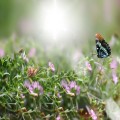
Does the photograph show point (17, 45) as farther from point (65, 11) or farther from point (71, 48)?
point (65, 11)

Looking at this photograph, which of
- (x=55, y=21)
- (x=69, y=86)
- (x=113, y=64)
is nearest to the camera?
(x=69, y=86)

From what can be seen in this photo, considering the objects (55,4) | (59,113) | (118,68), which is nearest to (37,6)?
(55,4)

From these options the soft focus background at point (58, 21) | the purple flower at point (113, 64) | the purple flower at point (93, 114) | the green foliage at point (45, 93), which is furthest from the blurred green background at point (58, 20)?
the purple flower at point (93, 114)

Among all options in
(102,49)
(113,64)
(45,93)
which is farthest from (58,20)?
(45,93)

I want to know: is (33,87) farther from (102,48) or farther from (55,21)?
(55,21)

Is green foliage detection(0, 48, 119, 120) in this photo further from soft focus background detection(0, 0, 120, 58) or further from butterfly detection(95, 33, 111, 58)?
soft focus background detection(0, 0, 120, 58)

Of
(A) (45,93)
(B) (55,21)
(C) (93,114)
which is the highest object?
(B) (55,21)

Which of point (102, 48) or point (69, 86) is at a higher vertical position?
point (102, 48)

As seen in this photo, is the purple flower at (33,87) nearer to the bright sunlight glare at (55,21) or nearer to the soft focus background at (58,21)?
the soft focus background at (58,21)

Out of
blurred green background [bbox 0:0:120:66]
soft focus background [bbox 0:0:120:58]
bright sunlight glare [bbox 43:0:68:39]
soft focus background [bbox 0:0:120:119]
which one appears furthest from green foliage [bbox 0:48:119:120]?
bright sunlight glare [bbox 43:0:68:39]

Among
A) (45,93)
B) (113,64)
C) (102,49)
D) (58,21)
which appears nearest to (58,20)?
(58,21)

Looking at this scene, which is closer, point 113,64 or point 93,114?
point 93,114

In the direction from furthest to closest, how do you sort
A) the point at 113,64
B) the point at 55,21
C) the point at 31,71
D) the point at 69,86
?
the point at 55,21 < the point at 113,64 < the point at 69,86 < the point at 31,71
